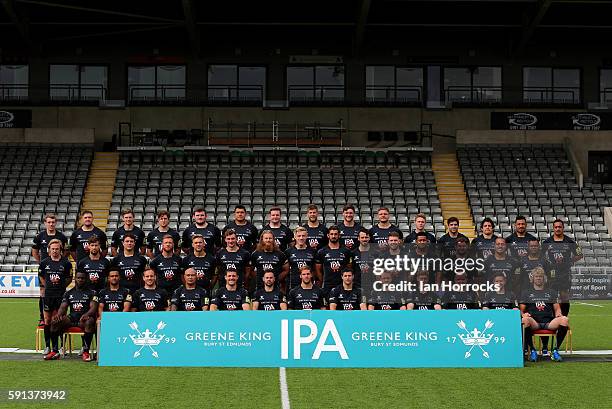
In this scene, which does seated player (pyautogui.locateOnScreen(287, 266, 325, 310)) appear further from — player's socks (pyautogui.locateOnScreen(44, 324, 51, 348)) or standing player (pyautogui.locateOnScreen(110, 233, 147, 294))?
player's socks (pyautogui.locateOnScreen(44, 324, 51, 348))

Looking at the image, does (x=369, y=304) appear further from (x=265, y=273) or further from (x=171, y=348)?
(x=171, y=348)

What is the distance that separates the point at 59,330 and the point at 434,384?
5.67m

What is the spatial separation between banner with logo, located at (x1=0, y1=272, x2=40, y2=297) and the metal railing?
1489 centimetres

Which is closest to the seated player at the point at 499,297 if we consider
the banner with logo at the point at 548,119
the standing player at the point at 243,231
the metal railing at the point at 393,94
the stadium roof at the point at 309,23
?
the standing player at the point at 243,231

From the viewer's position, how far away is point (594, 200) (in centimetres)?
3309

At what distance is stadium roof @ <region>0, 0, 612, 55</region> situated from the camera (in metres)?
31.7

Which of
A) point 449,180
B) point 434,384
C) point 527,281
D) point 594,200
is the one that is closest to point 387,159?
point 449,180

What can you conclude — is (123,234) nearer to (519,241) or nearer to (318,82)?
(519,241)

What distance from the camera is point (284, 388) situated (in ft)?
34.3

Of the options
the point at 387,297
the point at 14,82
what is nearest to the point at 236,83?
the point at 14,82

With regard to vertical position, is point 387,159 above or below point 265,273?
above

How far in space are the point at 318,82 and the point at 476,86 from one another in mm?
6381

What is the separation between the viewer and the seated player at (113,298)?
43.2ft

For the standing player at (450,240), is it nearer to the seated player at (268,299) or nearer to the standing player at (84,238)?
the seated player at (268,299)
